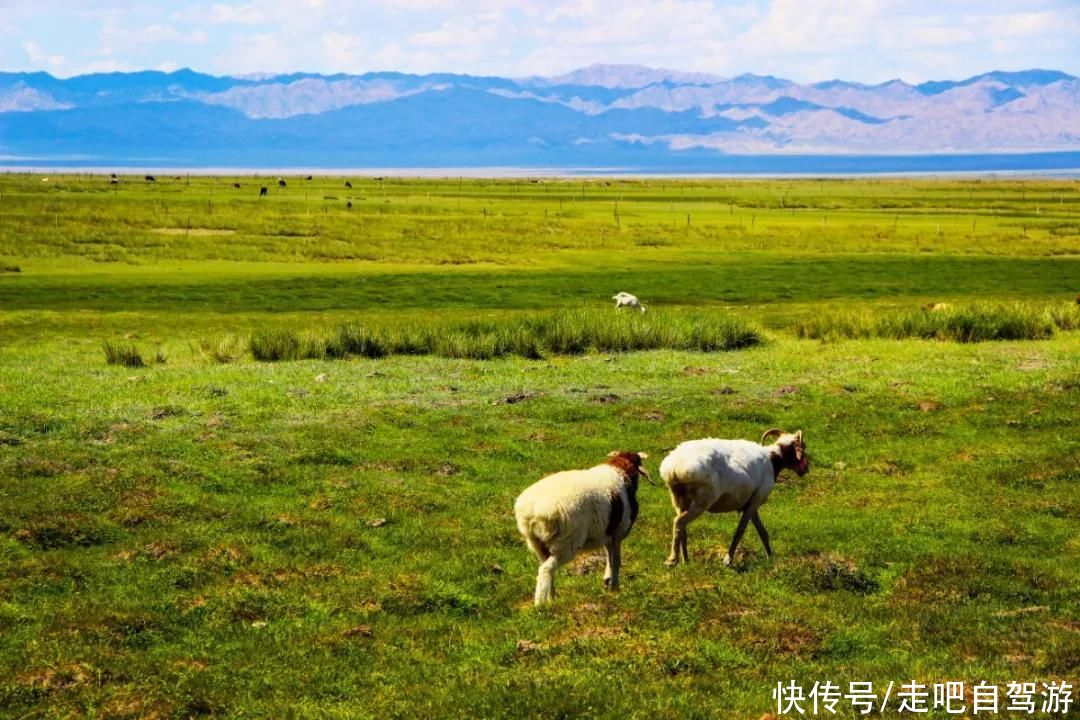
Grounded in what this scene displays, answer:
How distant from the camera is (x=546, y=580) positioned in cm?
1309

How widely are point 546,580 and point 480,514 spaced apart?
19.5ft

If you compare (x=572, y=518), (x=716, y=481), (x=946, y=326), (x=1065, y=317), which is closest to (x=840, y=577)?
(x=716, y=481)

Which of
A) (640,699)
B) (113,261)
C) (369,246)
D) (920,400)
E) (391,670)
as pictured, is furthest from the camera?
(369,246)

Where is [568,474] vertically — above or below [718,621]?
above

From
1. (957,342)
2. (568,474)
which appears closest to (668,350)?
(957,342)

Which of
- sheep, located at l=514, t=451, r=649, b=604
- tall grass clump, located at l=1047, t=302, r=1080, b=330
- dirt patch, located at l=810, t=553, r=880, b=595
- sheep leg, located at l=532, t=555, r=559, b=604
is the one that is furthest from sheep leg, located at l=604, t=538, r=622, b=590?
tall grass clump, located at l=1047, t=302, r=1080, b=330

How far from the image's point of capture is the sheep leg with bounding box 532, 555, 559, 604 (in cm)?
1302

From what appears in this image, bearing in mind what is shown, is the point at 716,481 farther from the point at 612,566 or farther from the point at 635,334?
the point at 635,334

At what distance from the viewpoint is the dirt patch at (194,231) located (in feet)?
270

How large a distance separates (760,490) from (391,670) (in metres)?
6.45

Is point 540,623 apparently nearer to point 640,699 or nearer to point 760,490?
point 640,699

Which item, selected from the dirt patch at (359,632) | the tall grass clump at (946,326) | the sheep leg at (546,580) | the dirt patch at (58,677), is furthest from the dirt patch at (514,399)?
the dirt patch at (58,677)

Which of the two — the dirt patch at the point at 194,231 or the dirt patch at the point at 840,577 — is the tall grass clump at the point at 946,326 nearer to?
the dirt patch at the point at 840,577

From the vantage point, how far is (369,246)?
78.2 meters
